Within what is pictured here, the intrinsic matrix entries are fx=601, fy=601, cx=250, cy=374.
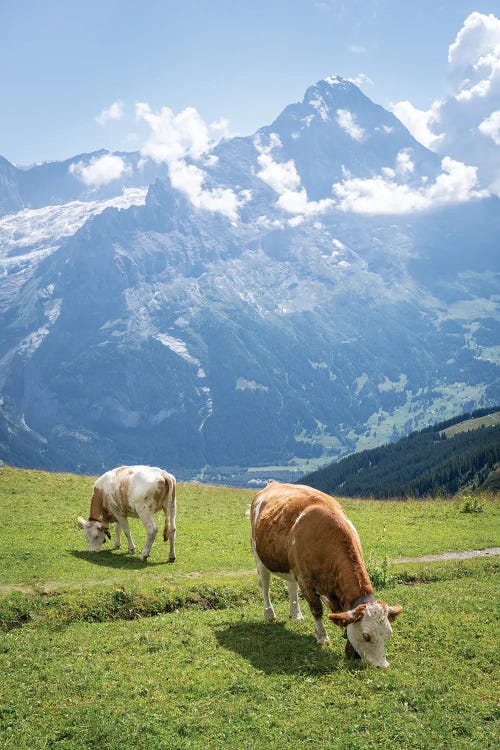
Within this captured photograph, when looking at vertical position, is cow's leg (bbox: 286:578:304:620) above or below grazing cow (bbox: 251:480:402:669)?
below

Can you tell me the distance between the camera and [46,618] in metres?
21.3

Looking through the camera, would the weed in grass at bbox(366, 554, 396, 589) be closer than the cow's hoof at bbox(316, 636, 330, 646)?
No

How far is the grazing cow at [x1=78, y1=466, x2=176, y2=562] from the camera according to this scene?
1158 inches

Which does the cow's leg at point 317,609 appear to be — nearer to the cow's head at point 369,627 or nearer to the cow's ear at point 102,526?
the cow's head at point 369,627

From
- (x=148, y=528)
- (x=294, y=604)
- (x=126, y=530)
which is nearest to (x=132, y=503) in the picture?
(x=148, y=528)

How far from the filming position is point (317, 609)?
16.3 metres

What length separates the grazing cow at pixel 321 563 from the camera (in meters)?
14.7

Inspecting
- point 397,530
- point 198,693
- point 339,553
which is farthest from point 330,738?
point 397,530

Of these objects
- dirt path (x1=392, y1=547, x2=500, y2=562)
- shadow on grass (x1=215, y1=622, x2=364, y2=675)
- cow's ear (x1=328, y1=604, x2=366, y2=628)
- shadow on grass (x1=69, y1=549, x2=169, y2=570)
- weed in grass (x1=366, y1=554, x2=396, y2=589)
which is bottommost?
dirt path (x1=392, y1=547, x2=500, y2=562)

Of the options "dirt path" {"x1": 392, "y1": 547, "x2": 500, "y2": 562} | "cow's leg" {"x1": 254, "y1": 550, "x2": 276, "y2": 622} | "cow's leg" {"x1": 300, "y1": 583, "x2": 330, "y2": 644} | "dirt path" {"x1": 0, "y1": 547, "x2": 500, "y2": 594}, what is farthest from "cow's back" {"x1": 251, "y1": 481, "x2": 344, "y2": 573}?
"dirt path" {"x1": 392, "y1": 547, "x2": 500, "y2": 562}

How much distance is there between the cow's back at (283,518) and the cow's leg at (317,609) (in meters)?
1.19

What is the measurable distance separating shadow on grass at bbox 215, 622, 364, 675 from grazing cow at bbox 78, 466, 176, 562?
1039cm

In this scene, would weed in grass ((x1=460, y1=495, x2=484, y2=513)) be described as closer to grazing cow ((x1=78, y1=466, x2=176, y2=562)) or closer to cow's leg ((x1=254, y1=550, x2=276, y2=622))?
grazing cow ((x1=78, y1=466, x2=176, y2=562))

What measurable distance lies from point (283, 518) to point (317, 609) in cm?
276
